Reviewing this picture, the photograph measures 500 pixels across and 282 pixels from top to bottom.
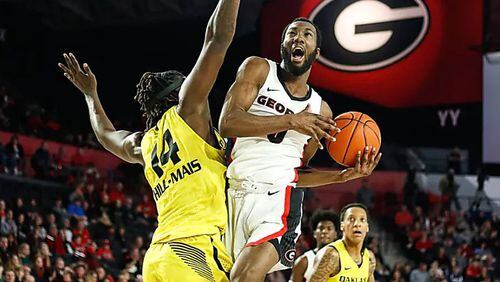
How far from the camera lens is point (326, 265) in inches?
280

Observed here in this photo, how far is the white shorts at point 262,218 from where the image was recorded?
485 cm

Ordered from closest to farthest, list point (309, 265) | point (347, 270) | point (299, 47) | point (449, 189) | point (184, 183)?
point (184, 183), point (299, 47), point (347, 270), point (309, 265), point (449, 189)

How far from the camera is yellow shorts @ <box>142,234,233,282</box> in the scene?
421 centimetres

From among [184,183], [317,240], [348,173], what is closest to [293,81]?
[348,173]

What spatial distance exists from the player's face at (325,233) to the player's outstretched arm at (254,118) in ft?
11.4

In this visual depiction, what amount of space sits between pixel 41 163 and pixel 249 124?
12.8 meters

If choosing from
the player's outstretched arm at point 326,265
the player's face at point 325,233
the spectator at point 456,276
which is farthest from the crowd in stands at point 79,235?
the spectator at point 456,276

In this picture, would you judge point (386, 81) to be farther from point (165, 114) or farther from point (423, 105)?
point (165, 114)

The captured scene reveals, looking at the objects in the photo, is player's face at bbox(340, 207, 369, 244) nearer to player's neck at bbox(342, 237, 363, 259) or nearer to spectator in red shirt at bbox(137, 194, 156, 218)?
player's neck at bbox(342, 237, 363, 259)

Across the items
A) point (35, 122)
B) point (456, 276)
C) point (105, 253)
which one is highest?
point (35, 122)

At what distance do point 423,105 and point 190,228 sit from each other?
14.8 m

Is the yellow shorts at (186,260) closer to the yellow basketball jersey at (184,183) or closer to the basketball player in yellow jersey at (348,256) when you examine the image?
the yellow basketball jersey at (184,183)

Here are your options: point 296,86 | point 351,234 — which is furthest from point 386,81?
point 296,86

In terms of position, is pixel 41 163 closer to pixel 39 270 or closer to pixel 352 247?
pixel 39 270
